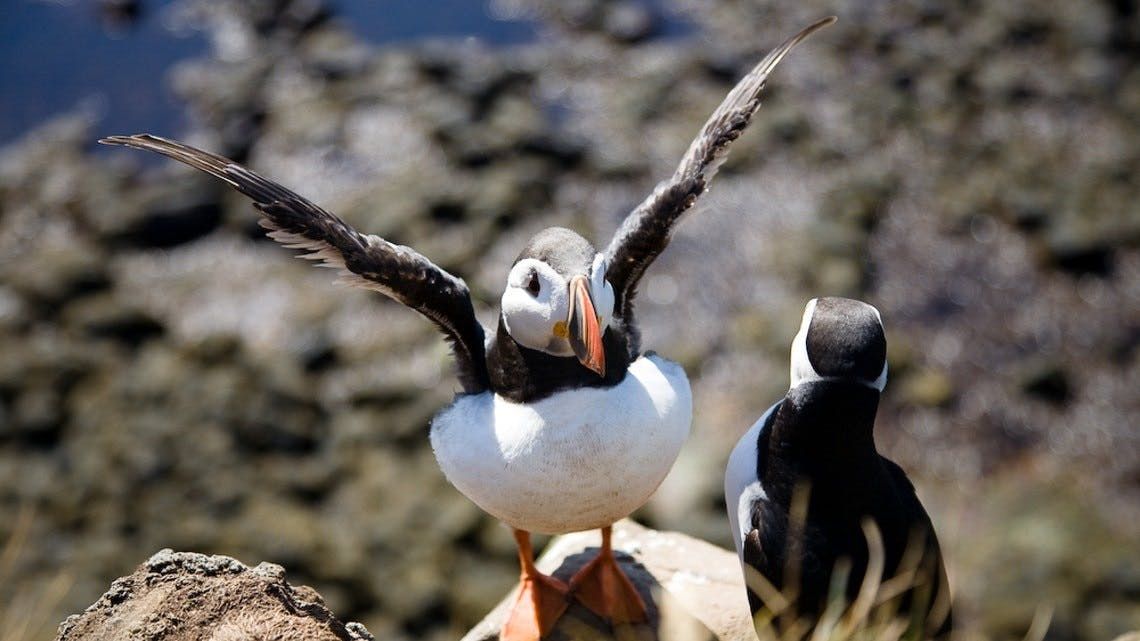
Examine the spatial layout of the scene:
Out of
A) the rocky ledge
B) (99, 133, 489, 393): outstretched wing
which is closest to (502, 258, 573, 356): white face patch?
(99, 133, 489, 393): outstretched wing

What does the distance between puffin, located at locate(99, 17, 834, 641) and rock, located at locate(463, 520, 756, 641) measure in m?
0.36

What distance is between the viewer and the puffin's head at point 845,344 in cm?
368

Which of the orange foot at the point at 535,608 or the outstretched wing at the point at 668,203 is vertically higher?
the outstretched wing at the point at 668,203

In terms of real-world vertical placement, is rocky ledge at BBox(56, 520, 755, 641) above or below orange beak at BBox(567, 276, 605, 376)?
below

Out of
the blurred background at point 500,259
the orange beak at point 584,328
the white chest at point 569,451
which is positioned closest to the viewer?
the orange beak at point 584,328

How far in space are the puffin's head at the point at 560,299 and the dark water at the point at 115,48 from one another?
10869 mm

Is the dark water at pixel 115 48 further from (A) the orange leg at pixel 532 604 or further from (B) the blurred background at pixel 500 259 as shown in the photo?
(A) the orange leg at pixel 532 604

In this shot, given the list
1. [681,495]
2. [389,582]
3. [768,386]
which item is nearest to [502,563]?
[389,582]

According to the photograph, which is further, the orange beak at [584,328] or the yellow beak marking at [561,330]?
the yellow beak marking at [561,330]

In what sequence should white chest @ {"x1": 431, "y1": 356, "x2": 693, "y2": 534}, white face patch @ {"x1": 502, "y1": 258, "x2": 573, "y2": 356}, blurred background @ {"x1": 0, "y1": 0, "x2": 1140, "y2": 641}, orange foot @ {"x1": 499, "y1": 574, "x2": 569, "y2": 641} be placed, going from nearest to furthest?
white face patch @ {"x1": 502, "y1": 258, "x2": 573, "y2": 356} < white chest @ {"x1": 431, "y1": 356, "x2": 693, "y2": 534} < orange foot @ {"x1": 499, "y1": 574, "x2": 569, "y2": 641} < blurred background @ {"x1": 0, "y1": 0, "x2": 1140, "y2": 641}

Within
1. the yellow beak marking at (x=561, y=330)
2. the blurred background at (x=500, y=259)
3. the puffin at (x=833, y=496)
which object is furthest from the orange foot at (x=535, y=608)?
the blurred background at (x=500, y=259)

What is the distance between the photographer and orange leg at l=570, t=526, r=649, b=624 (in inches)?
185

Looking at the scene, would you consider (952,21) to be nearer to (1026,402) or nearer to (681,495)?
(1026,402)

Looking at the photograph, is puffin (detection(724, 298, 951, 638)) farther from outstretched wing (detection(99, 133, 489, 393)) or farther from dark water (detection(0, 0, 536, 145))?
dark water (detection(0, 0, 536, 145))
